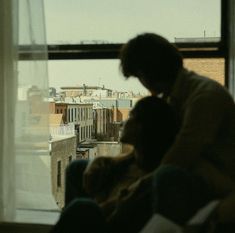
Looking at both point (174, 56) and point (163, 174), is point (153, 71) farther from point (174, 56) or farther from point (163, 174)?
point (163, 174)

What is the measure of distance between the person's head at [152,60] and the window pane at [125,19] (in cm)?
78

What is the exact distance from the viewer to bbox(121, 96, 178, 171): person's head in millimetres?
1698

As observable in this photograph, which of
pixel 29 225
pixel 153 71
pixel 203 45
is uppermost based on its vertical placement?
pixel 203 45

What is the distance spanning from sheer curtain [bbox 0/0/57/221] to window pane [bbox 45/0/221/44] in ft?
0.74

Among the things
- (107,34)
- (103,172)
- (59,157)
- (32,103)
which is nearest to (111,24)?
(107,34)

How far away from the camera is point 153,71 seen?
1.83m

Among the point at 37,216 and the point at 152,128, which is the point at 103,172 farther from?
the point at 37,216

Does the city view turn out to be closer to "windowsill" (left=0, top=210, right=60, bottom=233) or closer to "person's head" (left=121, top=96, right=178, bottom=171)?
"windowsill" (left=0, top=210, right=60, bottom=233)

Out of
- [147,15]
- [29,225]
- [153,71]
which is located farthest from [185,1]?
[29,225]

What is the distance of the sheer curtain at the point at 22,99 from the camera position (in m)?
2.53

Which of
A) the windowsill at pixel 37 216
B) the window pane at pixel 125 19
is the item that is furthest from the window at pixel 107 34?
the windowsill at pixel 37 216

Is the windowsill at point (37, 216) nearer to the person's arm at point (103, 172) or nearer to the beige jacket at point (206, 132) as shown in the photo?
the person's arm at point (103, 172)

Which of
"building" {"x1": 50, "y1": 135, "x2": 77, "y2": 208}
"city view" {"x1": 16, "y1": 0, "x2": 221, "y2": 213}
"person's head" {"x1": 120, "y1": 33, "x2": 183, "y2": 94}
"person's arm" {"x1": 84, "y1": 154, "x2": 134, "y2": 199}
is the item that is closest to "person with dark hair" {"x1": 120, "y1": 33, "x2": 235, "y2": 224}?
"person's head" {"x1": 120, "y1": 33, "x2": 183, "y2": 94}

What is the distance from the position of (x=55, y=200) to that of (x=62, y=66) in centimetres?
80
